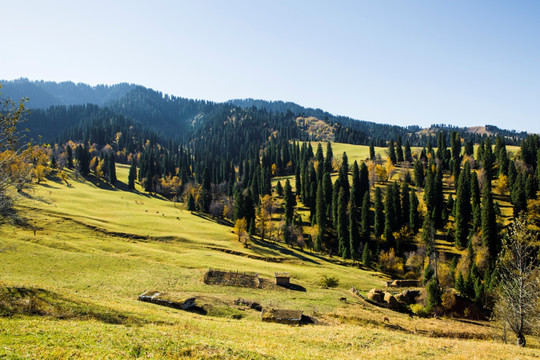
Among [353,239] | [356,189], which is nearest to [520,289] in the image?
[353,239]

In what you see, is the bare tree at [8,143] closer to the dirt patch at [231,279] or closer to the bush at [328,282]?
the dirt patch at [231,279]

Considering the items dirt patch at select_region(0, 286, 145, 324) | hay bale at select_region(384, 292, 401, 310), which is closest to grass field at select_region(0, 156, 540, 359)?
dirt patch at select_region(0, 286, 145, 324)

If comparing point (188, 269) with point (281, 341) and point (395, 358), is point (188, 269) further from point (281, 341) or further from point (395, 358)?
point (395, 358)

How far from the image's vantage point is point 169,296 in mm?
40781

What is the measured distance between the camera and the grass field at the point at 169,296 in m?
18.6

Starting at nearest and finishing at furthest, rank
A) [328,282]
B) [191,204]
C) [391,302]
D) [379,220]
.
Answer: [391,302] < [328,282] < [379,220] < [191,204]

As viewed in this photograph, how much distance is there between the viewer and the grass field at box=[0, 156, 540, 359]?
731 inches

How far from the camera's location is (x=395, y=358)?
21516mm

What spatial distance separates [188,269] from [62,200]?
70518mm

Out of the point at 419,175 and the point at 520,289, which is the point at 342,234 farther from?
the point at 520,289

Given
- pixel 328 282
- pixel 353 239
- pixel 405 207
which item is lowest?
pixel 353 239

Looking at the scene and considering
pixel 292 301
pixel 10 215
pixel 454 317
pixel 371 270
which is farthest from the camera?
pixel 371 270

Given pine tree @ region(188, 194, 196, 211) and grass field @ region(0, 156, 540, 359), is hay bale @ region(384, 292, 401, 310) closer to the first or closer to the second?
grass field @ region(0, 156, 540, 359)

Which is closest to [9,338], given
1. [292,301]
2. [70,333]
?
[70,333]
